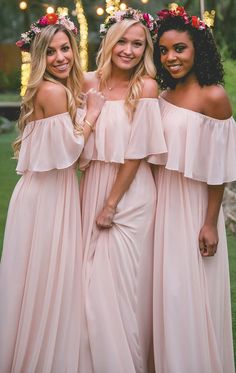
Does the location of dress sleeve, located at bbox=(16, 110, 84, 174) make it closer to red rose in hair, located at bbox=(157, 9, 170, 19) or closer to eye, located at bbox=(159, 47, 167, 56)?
eye, located at bbox=(159, 47, 167, 56)

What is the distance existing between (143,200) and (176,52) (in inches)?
30.5

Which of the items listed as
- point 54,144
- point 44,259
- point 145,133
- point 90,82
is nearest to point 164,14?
point 90,82

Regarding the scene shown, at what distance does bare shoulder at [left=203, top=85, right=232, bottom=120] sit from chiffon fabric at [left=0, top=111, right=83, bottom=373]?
2.14 ft

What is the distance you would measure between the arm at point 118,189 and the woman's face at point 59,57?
1.86 feet

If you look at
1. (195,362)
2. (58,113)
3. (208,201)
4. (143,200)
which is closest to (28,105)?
(58,113)

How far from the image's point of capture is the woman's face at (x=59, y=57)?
376 centimetres

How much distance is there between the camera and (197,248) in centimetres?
386

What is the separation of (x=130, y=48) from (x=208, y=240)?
1060 millimetres

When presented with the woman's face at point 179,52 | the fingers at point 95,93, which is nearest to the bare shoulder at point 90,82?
the fingers at point 95,93

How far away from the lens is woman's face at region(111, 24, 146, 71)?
3.78m


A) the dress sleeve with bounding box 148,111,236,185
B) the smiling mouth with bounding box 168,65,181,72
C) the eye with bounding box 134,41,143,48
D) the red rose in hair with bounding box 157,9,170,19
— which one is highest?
the red rose in hair with bounding box 157,9,170,19

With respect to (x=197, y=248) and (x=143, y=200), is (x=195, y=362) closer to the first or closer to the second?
(x=197, y=248)

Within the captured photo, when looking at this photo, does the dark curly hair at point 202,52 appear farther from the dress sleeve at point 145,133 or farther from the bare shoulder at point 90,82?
the bare shoulder at point 90,82

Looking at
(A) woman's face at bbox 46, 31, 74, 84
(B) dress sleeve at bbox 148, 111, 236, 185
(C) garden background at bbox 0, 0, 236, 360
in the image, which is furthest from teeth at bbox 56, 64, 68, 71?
(C) garden background at bbox 0, 0, 236, 360
